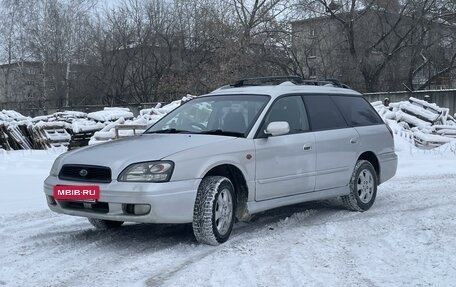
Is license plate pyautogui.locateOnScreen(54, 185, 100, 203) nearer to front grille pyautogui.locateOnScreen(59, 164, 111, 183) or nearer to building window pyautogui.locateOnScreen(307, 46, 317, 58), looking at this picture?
front grille pyautogui.locateOnScreen(59, 164, 111, 183)

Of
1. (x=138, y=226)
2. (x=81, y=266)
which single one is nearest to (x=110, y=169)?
(x=81, y=266)

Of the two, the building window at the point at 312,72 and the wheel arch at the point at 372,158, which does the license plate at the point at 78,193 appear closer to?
the wheel arch at the point at 372,158

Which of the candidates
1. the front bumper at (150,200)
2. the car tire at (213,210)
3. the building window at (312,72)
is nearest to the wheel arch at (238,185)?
the car tire at (213,210)

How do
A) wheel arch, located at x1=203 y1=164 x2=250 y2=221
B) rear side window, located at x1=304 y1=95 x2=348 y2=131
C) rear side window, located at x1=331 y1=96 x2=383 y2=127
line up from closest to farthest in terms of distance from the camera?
wheel arch, located at x1=203 y1=164 x2=250 y2=221
rear side window, located at x1=304 y1=95 x2=348 y2=131
rear side window, located at x1=331 y1=96 x2=383 y2=127

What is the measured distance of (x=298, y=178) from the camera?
6.64 metres

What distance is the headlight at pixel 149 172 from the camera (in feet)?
17.6

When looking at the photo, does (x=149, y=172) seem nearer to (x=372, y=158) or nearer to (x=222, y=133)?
(x=222, y=133)

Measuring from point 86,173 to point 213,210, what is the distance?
1.28m

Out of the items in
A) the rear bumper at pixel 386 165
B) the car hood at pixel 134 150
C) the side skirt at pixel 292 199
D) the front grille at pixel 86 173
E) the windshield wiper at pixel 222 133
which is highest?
the windshield wiper at pixel 222 133

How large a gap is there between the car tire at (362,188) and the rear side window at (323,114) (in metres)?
0.64

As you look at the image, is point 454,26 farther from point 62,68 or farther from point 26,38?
point 26,38

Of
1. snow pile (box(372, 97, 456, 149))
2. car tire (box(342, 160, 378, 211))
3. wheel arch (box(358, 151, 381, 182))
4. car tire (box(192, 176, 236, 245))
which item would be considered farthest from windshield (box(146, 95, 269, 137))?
snow pile (box(372, 97, 456, 149))

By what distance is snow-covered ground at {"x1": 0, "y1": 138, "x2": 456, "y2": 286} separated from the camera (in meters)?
4.73

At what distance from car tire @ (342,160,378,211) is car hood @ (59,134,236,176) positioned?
89.1 inches
